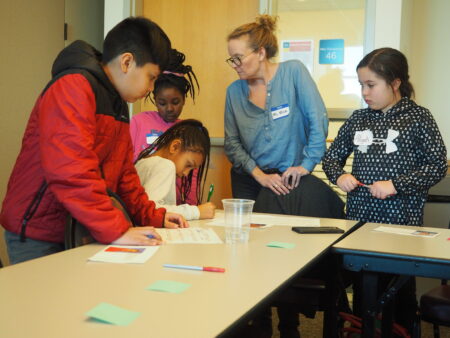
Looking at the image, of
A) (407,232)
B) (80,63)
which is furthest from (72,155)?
(407,232)

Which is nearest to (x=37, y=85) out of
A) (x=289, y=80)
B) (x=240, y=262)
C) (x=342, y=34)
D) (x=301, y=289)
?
(x=289, y=80)

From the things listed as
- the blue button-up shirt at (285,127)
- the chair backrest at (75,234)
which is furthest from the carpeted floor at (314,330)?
the chair backrest at (75,234)

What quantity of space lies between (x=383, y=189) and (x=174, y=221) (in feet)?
2.87

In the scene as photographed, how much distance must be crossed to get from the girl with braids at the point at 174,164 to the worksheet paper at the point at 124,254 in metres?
0.58

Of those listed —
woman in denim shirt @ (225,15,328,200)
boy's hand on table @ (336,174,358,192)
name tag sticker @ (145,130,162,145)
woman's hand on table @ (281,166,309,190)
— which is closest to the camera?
boy's hand on table @ (336,174,358,192)

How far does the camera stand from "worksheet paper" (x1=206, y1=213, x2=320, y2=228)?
1.82 m

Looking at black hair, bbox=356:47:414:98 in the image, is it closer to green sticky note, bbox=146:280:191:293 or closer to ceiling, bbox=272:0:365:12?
green sticky note, bbox=146:280:191:293

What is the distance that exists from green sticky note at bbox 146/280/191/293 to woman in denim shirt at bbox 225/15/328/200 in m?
1.40

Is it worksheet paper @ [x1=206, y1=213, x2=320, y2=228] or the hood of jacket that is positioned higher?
the hood of jacket

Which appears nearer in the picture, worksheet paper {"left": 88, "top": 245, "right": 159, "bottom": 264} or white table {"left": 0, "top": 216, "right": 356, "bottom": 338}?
white table {"left": 0, "top": 216, "right": 356, "bottom": 338}

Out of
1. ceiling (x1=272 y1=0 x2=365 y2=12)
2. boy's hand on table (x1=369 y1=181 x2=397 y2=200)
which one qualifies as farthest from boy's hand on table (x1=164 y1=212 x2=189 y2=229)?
ceiling (x1=272 y1=0 x2=365 y2=12)

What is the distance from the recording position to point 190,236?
5.00 ft

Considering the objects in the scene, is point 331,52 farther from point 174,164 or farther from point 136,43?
point 136,43

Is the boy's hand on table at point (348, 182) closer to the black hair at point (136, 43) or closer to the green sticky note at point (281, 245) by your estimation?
the green sticky note at point (281, 245)
